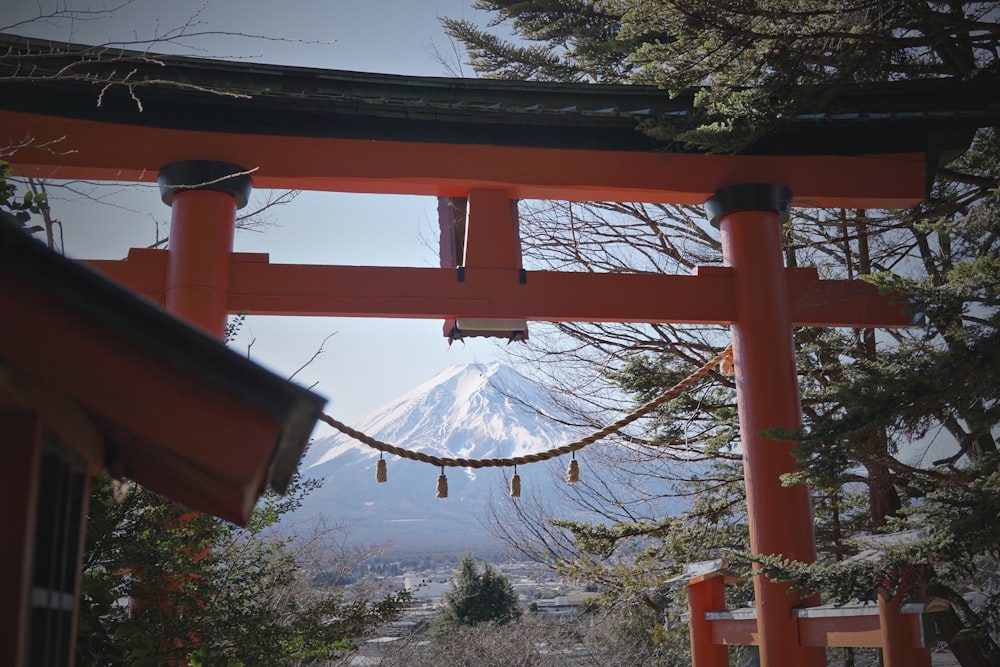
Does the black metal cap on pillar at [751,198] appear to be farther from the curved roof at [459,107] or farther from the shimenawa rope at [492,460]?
the shimenawa rope at [492,460]

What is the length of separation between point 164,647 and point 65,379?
2.38 metres

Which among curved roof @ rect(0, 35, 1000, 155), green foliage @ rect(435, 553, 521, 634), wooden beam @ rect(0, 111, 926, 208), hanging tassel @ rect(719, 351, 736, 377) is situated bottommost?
green foliage @ rect(435, 553, 521, 634)

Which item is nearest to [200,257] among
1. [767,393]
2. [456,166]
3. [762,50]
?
[456,166]

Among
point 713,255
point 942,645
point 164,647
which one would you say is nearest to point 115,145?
point 164,647

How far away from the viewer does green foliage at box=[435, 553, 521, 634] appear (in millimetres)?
12523

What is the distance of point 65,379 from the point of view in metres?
1.32

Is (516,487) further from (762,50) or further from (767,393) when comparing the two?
(762,50)

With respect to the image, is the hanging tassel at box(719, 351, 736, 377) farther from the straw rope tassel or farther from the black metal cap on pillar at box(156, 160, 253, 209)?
the black metal cap on pillar at box(156, 160, 253, 209)

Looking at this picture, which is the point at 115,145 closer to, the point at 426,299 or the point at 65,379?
the point at 426,299

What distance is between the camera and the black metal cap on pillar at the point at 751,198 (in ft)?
15.5

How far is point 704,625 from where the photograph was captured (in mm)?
4848

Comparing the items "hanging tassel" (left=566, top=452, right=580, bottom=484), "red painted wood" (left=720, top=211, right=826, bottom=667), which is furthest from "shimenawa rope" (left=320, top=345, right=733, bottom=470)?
"red painted wood" (left=720, top=211, right=826, bottom=667)

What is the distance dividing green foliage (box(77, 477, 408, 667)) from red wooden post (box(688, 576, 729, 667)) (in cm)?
191

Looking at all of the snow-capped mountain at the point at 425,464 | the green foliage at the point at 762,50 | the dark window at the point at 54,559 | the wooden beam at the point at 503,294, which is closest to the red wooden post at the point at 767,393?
the wooden beam at the point at 503,294
